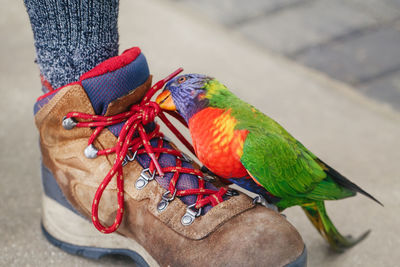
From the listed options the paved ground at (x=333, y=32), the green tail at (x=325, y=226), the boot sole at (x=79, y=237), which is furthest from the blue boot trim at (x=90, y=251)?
the paved ground at (x=333, y=32)

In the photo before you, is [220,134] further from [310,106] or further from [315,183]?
[310,106]

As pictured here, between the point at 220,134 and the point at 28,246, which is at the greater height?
the point at 220,134

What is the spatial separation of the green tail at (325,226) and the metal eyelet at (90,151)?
1.38 ft

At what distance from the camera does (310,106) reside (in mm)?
1545

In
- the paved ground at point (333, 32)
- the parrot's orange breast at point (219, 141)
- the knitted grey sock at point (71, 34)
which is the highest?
the knitted grey sock at point (71, 34)

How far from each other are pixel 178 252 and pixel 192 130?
22 cm

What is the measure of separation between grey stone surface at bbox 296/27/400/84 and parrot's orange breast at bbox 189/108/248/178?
1.05m

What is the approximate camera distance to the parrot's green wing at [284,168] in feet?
2.55

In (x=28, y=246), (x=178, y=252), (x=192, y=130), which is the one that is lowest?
(x=28, y=246)

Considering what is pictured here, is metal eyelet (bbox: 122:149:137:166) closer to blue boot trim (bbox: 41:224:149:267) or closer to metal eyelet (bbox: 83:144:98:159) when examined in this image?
metal eyelet (bbox: 83:144:98:159)

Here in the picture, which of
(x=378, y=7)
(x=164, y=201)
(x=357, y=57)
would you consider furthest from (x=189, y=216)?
(x=378, y=7)

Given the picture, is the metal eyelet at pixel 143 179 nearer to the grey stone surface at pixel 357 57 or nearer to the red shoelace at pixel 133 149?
the red shoelace at pixel 133 149

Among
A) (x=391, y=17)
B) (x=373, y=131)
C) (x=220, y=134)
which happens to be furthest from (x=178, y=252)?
(x=391, y=17)

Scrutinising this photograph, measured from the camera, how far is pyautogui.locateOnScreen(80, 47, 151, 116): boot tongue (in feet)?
2.64
